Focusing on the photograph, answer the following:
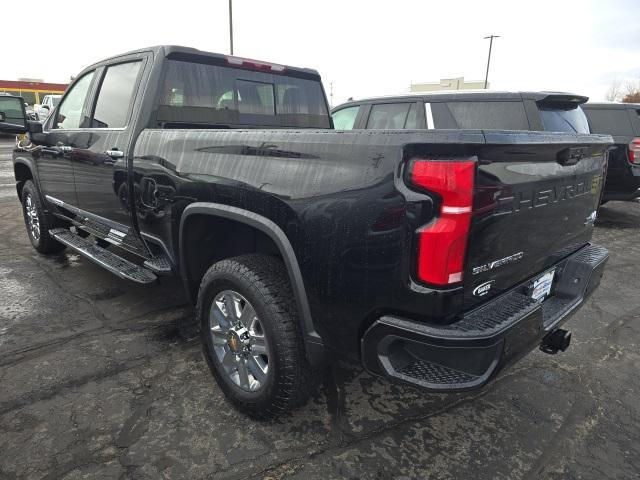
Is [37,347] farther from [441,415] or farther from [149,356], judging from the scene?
[441,415]

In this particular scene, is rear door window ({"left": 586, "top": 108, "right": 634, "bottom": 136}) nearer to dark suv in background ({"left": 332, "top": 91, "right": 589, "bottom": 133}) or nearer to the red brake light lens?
dark suv in background ({"left": 332, "top": 91, "right": 589, "bottom": 133})

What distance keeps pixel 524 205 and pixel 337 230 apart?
2.61 feet

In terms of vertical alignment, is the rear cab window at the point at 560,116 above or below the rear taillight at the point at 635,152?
above

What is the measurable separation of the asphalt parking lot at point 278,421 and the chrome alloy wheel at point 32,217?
1.57 metres

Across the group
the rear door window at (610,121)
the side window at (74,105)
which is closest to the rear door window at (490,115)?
the rear door window at (610,121)

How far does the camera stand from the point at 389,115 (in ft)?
20.0

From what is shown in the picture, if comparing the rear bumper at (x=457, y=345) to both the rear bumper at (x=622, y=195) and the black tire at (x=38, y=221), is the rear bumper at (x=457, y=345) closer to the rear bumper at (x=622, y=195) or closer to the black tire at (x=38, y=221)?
the black tire at (x=38, y=221)

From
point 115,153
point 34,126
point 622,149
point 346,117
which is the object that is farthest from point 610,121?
point 34,126

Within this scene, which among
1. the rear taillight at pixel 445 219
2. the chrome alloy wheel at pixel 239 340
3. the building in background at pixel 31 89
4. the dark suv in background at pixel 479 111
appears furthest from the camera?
the building in background at pixel 31 89

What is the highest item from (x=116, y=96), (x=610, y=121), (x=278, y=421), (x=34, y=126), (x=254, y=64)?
(x=254, y=64)

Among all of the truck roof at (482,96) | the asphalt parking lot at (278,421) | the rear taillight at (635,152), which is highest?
the truck roof at (482,96)

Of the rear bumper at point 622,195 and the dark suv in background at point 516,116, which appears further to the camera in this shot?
the rear bumper at point 622,195

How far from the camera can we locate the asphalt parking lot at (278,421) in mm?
2111

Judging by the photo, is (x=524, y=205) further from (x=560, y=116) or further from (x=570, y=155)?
(x=560, y=116)
